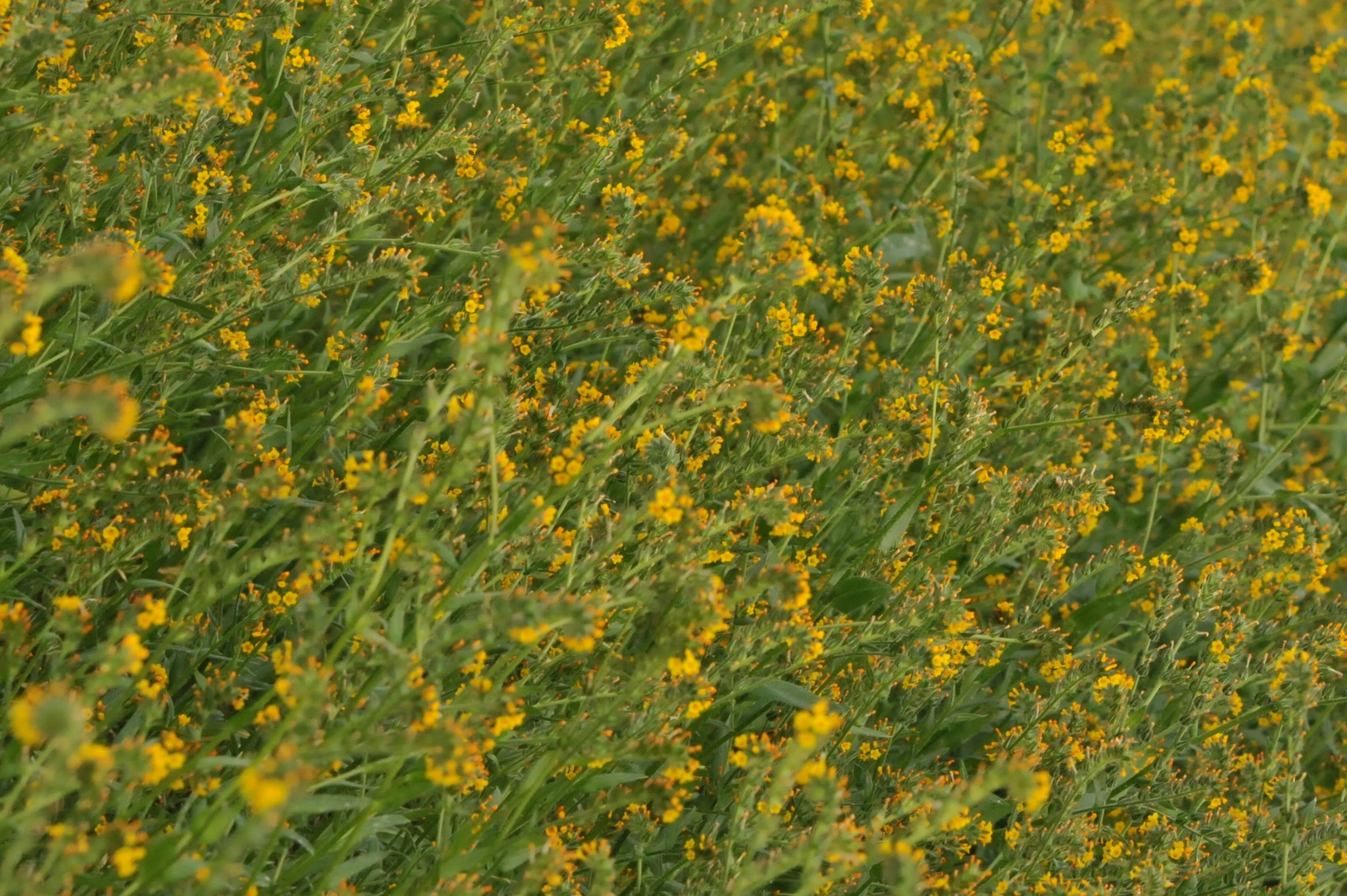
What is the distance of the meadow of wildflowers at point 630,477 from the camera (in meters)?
2.60

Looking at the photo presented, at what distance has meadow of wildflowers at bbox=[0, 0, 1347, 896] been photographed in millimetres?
2602

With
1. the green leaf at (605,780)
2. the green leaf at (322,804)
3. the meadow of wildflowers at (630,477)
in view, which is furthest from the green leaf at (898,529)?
the green leaf at (322,804)

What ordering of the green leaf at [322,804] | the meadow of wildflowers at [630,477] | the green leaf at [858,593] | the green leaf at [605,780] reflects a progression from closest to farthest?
the green leaf at [322,804]
the meadow of wildflowers at [630,477]
the green leaf at [605,780]
the green leaf at [858,593]

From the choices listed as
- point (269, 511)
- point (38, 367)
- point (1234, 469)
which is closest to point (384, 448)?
point (269, 511)

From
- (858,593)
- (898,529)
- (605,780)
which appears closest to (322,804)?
(605,780)

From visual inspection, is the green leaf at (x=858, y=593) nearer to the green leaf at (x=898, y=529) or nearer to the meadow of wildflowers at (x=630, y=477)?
the meadow of wildflowers at (x=630, y=477)

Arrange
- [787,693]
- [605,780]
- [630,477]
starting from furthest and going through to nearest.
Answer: [630,477] < [787,693] < [605,780]

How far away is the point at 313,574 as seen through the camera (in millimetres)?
2691

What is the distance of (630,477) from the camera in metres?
3.73

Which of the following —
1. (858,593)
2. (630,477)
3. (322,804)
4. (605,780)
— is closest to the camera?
(322,804)

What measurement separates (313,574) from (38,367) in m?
1.17

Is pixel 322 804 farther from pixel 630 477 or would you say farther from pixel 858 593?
pixel 858 593

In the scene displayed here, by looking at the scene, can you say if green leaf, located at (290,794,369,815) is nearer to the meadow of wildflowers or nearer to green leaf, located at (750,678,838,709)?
the meadow of wildflowers

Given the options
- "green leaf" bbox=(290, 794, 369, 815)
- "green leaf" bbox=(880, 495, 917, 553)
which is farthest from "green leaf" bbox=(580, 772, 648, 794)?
"green leaf" bbox=(880, 495, 917, 553)
